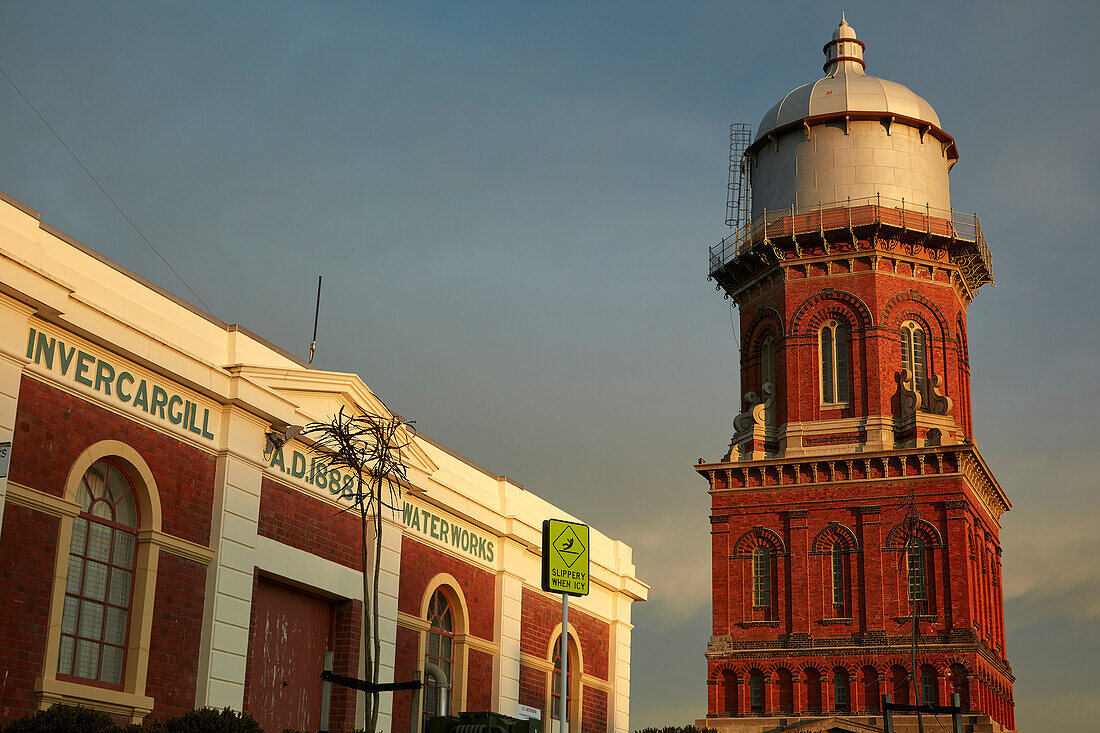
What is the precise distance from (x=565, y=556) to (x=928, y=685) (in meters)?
34.7

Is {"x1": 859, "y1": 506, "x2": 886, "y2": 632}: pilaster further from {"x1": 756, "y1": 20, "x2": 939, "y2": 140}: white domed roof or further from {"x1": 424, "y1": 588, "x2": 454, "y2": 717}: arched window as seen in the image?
{"x1": 424, "y1": 588, "x2": 454, "y2": 717}: arched window

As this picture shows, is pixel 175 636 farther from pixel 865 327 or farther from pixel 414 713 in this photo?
pixel 865 327

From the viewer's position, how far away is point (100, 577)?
21.0 m

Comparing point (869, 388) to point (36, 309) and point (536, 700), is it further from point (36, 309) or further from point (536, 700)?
point (36, 309)

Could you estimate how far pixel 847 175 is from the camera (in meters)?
56.6

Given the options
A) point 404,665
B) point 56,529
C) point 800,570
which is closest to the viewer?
point 56,529

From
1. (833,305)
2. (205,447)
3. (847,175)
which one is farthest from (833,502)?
(205,447)

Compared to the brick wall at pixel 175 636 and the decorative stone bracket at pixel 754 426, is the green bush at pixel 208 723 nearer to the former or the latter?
the brick wall at pixel 175 636

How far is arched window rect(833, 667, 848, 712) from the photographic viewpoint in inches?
2034

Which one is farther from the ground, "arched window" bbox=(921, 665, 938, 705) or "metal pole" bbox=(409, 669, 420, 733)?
"arched window" bbox=(921, 665, 938, 705)

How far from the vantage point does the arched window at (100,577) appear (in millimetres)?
20438

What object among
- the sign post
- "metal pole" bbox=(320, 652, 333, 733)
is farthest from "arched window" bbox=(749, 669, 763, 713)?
the sign post

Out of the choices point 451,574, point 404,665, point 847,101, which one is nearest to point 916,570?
point 847,101

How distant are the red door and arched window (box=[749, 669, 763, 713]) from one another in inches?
1176
